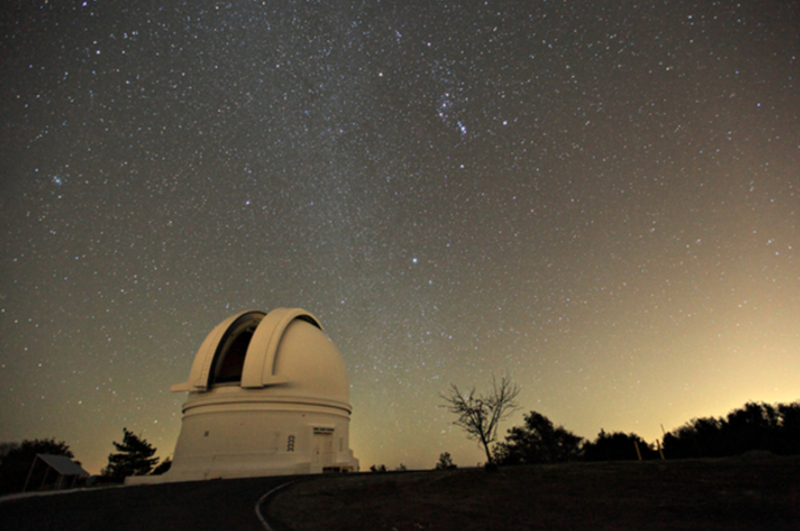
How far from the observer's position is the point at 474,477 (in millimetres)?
11086

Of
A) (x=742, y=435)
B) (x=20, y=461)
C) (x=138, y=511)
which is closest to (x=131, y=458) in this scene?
(x=20, y=461)

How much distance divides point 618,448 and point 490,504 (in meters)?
22.2

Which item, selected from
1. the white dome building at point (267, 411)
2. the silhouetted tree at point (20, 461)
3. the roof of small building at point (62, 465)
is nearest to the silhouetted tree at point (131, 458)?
the silhouetted tree at point (20, 461)

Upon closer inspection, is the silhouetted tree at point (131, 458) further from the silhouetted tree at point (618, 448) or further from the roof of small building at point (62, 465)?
the silhouetted tree at point (618, 448)

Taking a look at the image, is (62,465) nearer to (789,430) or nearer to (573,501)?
(573,501)

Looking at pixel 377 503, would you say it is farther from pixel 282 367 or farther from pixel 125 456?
pixel 125 456

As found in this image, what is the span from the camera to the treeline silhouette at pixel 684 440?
22553 mm

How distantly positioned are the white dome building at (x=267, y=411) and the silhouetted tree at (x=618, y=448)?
1541 centimetres

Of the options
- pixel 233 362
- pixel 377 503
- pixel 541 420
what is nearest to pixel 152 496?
pixel 377 503

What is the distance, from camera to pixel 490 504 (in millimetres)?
7484

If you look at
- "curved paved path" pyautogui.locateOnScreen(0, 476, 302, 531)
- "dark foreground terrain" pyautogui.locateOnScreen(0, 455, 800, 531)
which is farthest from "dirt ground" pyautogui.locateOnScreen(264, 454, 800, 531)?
"curved paved path" pyautogui.locateOnScreen(0, 476, 302, 531)

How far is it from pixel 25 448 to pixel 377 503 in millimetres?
42614

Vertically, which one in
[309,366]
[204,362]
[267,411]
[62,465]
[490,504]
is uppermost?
[204,362]

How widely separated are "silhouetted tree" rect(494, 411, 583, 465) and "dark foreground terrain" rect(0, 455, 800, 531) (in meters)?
29.3
